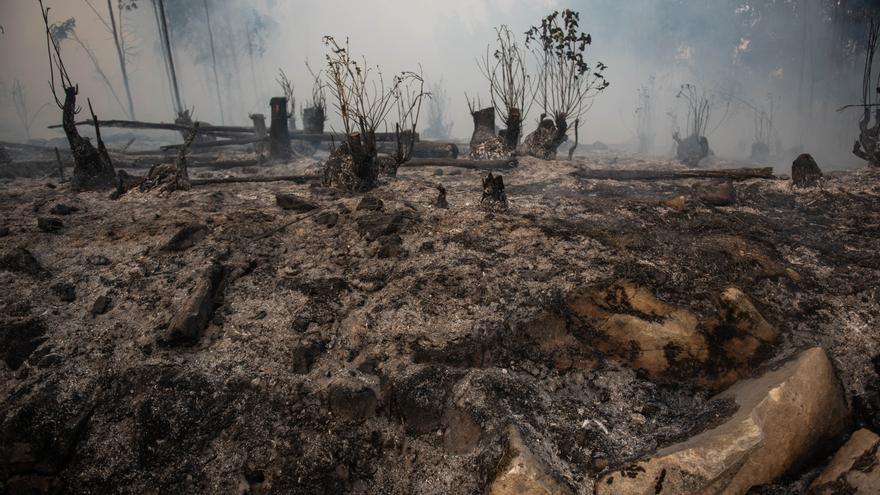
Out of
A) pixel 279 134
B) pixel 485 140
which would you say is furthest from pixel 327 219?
pixel 279 134

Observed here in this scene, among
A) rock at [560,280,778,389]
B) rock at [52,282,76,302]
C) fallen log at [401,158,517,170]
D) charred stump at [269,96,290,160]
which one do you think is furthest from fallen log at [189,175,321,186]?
rock at [560,280,778,389]

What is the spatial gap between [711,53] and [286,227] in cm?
3600

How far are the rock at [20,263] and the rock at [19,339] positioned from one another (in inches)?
26.8

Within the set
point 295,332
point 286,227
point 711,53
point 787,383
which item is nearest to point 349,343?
point 295,332

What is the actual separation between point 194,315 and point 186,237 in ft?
4.23

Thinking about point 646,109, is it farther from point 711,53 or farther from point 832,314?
point 832,314

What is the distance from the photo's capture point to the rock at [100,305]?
2908 mm

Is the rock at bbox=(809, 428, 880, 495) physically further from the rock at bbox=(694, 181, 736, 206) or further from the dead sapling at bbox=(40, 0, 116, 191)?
the dead sapling at bbox=(40, 0, 116, 191)

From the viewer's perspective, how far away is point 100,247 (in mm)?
3639

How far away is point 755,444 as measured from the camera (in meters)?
1.73

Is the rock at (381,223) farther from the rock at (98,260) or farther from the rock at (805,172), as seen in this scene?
the rock at (805,172)

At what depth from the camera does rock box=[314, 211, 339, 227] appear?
13.3ft

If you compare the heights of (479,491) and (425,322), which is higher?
(425,322)

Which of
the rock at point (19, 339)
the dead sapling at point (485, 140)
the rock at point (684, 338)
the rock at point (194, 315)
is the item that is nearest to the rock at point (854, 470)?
the rock at point (684, 338)
